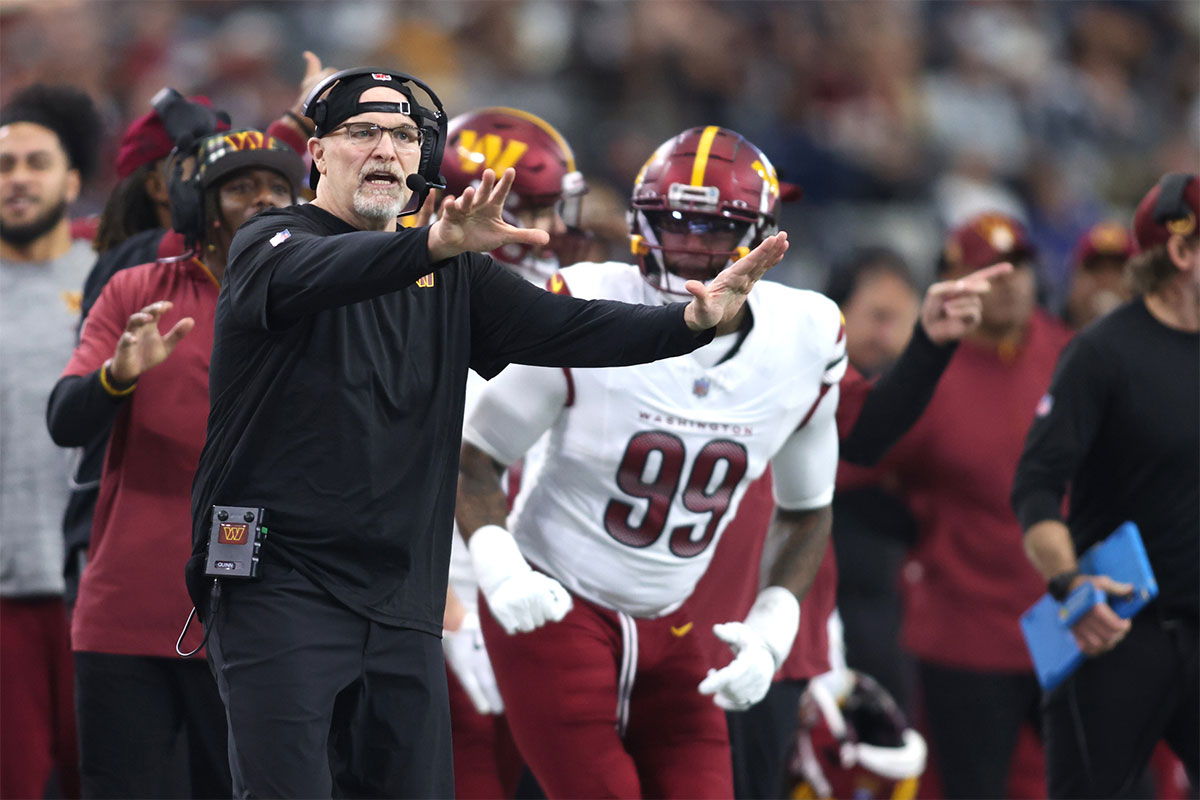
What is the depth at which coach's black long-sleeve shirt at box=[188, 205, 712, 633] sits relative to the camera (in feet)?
11.0

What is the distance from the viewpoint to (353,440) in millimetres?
3369

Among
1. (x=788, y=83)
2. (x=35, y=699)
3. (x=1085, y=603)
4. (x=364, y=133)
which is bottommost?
(x=35, y=699)

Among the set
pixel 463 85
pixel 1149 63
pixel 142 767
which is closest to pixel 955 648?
pixel 142 767

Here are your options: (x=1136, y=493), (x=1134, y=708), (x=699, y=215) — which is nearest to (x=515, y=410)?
(x=699, y=215)

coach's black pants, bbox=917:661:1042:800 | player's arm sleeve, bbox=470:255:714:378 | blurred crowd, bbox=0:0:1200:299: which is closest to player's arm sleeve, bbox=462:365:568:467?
player's arm sleeve, bbox=470:255:714:378

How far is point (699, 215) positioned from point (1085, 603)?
148 cm

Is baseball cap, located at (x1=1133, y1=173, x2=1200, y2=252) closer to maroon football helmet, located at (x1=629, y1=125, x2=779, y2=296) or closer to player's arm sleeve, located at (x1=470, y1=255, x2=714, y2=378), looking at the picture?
maroon football helmet, located at (x1=629, y1=125, x2=779, y2=296)

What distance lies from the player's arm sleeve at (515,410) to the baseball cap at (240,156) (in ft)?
2.55

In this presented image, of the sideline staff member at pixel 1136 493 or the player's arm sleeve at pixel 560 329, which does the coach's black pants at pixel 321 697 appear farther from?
the sideline staff member at pixel 1136 493

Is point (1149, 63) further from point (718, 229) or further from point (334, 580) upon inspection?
point (334, 580)

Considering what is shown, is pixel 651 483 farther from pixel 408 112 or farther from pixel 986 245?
pixel 986 245

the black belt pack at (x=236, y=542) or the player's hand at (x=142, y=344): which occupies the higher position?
the player's hand at (x=142, y=344)

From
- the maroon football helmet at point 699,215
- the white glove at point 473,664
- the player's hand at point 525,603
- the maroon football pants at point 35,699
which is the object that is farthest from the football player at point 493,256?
the maroon football pants at point 35,699

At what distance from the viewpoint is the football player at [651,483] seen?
165 inches
